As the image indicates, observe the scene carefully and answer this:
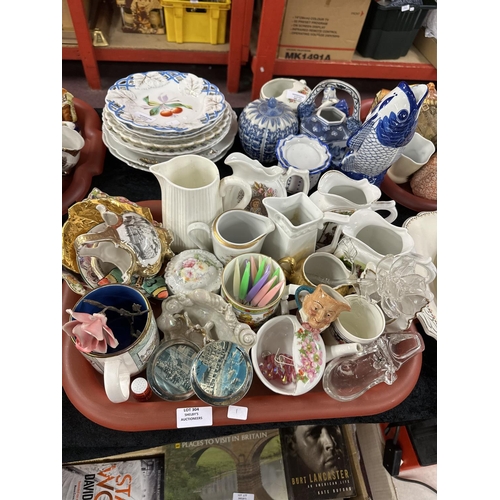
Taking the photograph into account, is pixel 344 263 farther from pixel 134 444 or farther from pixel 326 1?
pixel 326 1

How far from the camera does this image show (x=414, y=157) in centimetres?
108

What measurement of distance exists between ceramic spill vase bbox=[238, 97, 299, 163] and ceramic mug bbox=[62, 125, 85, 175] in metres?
0.43

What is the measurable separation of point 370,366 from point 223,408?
273 mm

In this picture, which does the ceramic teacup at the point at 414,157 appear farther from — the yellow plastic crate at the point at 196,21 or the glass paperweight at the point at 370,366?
the yellow plastic crate at the point at 196,21

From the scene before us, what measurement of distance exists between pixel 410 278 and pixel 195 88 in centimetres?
81

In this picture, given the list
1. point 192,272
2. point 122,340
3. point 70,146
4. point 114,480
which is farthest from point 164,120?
point 114,480

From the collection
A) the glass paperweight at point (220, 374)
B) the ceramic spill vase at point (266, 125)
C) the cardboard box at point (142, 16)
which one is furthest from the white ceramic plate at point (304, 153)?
the cardboard box at point (142, 16)

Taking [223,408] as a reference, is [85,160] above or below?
above

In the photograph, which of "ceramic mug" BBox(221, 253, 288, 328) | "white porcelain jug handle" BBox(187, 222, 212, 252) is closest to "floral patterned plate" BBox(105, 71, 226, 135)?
"white porcelain jug handle" BBox(187, 222, 212, 252)

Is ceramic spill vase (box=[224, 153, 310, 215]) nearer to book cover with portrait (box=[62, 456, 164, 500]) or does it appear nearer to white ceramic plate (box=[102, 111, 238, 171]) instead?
white ceramic plate (box=[102, 111, 238, 171])

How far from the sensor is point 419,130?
3.63 ft

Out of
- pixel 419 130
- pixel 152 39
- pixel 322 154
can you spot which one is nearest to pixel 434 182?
pixel 419 130

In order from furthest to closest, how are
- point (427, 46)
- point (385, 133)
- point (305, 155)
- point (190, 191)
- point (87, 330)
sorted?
1. point (427, 46)
2. point (305, 155)
3. point (385, 133)
4. point (190, 191)
5. point (87, 330)

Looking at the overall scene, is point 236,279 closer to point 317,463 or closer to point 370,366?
point 370,366
